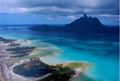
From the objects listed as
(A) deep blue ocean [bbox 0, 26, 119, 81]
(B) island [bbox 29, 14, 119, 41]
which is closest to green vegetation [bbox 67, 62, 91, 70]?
(A) deep blue ocean [bbox 0, 26, 119, 81]

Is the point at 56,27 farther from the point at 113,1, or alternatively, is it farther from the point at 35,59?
the point at 113,1

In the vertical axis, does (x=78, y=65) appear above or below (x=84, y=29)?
below

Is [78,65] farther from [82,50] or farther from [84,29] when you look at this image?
[84,29]

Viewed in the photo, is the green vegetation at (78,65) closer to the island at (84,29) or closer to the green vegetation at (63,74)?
the green vegetation at (63,74)

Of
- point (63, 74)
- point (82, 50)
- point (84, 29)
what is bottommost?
point (63, 74)

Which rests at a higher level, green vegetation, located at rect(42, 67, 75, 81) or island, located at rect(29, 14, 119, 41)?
island, located at rect(29, 14, 119, 41)

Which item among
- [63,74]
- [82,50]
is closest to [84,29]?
[82,50]

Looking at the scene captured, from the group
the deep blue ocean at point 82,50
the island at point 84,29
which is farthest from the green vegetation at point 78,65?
the island at point 84,29

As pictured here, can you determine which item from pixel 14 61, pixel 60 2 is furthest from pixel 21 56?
pixel 60 2

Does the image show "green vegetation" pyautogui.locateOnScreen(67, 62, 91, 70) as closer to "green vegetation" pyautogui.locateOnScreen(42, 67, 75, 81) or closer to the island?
"green vegetation" pyautogui.locateOnScreen(42, 67, 75, 81)
